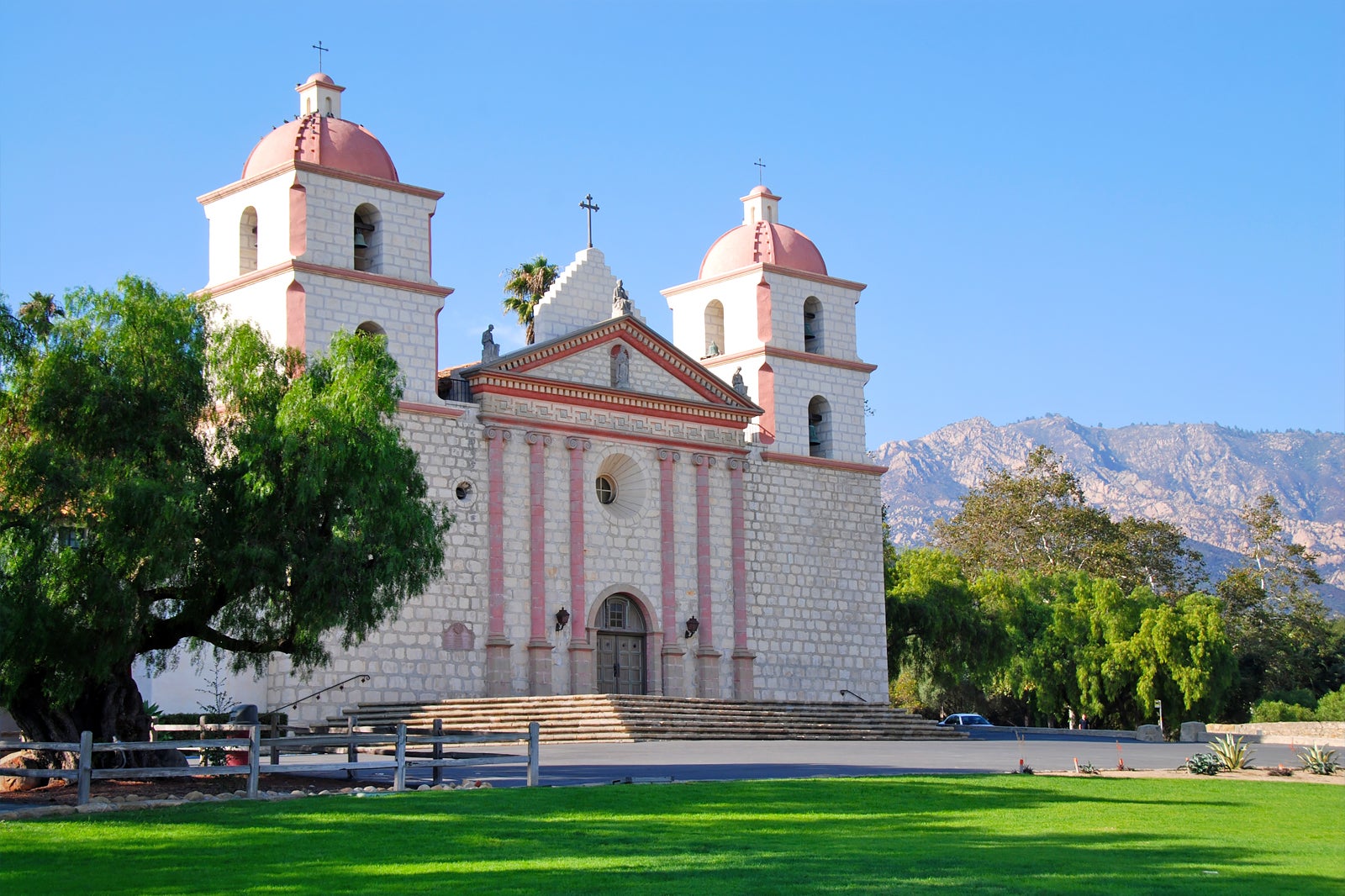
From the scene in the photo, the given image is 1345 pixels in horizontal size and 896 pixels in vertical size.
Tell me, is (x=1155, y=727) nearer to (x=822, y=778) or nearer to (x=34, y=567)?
(x=822, y=778)

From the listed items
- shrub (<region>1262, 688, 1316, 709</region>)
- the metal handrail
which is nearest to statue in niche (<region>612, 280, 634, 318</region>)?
the metal handrail

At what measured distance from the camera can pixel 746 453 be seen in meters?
42.9

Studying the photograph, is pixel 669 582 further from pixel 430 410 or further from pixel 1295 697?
pixel 1295 697

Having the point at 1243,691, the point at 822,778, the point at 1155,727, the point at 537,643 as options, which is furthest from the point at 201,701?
the point at 1243,691

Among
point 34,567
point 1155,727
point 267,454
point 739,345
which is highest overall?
point 739,345

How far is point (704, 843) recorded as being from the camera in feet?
52.2

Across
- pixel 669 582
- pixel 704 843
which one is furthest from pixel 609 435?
pixel 704 843

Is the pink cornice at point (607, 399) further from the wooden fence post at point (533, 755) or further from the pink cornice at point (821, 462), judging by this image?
the wooden fence post at point (533, 755)

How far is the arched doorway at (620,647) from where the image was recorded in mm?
39656

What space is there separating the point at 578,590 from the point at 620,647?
202cm

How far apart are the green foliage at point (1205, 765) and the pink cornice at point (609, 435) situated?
17944 millimetres

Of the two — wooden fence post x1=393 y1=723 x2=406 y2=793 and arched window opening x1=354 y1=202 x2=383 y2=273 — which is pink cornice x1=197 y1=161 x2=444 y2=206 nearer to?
arched window opening x1=354 y1=202 x2=383 y2=273

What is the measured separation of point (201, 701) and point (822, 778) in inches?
683

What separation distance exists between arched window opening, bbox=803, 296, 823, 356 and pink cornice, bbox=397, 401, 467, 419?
12.0 meters
